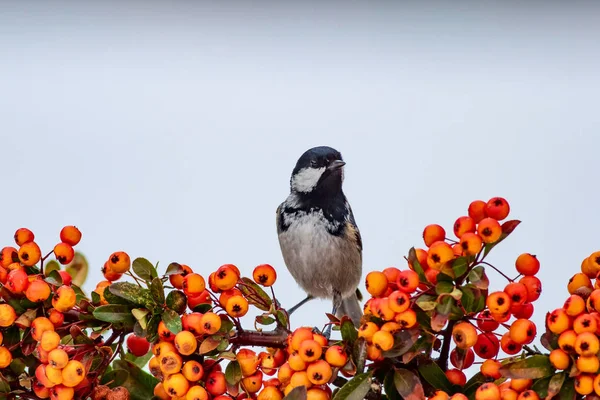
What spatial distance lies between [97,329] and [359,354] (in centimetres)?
30

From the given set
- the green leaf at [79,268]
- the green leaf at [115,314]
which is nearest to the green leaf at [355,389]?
the green leaf at [115,314]

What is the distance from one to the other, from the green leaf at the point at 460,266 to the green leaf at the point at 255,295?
0.25m

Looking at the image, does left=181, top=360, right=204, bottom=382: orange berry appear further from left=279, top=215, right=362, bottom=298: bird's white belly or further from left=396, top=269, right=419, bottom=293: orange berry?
left=279, top=215, right=362, bottom=298: bird's white belly

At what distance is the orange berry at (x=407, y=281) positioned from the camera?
80 cm

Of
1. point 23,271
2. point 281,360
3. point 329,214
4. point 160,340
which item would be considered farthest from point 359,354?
point 329,214

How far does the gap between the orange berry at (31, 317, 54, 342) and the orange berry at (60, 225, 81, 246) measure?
119 mm

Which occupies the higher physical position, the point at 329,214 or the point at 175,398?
the point at 329,214

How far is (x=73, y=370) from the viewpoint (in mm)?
843

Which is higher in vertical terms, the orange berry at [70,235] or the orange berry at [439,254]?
the orange berry at [70,235]

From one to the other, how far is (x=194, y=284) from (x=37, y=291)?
0.57 feet

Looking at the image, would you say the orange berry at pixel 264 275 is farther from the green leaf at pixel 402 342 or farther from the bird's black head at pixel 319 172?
the bird's black head at pixel 319 172

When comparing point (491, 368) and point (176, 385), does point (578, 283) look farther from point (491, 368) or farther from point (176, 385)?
point (176, 385)

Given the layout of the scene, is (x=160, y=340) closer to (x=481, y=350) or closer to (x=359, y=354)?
(x=359, y=354)

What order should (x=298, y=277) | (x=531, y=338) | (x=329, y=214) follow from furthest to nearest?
(x=298, y=277) → (x=329, y=214) → (x=531, y=338)
